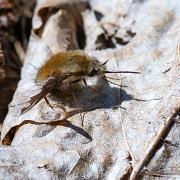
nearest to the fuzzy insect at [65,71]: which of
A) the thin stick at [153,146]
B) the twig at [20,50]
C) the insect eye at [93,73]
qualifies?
the insect eye at [93,73]

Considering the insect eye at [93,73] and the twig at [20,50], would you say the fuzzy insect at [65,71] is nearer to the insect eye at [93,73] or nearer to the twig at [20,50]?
the insect eye at [93,73]

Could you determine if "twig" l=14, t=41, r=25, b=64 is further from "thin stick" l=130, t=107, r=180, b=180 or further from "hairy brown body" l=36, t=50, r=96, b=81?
"thin stick" l=130, t=107, r=180, b=180

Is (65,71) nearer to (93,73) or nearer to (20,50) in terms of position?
(93,73)

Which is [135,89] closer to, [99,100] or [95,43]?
[99,100]

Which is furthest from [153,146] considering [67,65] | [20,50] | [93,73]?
[20,50]

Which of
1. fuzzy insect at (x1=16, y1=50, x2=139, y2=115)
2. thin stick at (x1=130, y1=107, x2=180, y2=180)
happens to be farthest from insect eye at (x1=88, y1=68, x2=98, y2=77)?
thin stick at (x1=130, y1=107, x2=180, y2=180)

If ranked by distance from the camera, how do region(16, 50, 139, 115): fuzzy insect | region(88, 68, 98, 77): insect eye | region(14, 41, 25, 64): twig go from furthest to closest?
region(14, 41, 25, 64): twig < region(88, 68, 98, 77): insect eye < region(16, 50, 139, 115): fuzzy insect
